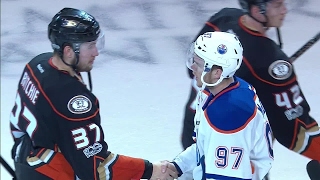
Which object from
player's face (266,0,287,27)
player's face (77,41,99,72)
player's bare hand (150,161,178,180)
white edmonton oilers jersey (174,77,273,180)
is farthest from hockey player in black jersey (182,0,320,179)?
player's face (77,41,99,72)

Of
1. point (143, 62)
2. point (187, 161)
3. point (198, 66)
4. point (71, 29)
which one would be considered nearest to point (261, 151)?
point (198, 66)

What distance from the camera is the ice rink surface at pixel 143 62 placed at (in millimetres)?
3191

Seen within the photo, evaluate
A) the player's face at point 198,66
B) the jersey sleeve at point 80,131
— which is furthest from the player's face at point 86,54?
the player's face at point 198,66

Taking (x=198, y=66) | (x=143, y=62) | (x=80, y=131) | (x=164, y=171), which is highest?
(x=198, y=66)

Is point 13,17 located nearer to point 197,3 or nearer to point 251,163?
point 197,3

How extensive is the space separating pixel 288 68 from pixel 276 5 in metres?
0.26

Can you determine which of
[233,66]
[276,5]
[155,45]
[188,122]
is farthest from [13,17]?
[233,66]

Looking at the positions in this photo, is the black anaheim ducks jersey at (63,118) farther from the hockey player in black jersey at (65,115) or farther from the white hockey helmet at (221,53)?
the white hockey helmet at (221,53)

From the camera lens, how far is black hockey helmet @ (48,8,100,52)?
2223mm

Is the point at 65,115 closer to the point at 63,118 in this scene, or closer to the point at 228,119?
the point at 63,118

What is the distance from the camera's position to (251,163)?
1.99 meters

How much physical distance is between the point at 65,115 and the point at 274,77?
0.78 metres

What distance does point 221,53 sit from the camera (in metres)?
1.92

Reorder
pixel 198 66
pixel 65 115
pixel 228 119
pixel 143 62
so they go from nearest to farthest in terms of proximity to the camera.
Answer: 1. pixel 228 119
2. pixel 198 66
3. pixel 65 115
4. pixel 143 62
